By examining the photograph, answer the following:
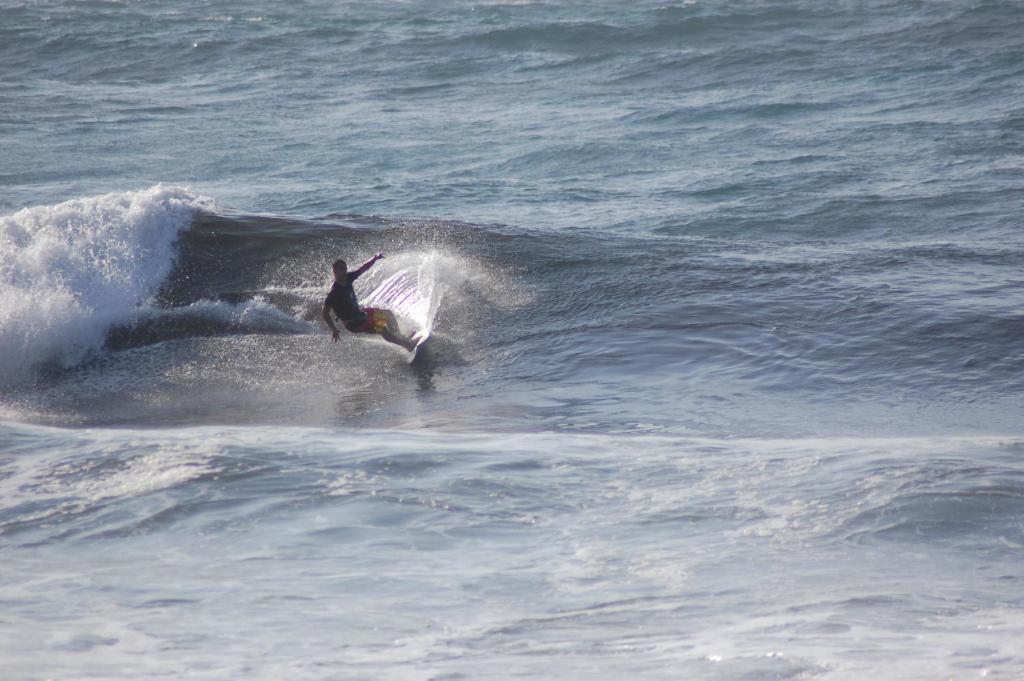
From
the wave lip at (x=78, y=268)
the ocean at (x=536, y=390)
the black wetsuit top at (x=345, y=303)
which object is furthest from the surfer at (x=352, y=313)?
the wave lip at (x=78, y=268)

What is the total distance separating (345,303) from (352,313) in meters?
0.12

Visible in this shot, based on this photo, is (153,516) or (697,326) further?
(697,326)

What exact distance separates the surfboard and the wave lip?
10.6ft

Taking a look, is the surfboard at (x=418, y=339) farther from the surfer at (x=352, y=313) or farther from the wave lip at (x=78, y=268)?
the wave lip at (x=78, y=268)

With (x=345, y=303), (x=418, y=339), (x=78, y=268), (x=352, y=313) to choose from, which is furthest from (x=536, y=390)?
(x=78, y=268)

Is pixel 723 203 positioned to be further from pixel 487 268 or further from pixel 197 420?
pixel 197 420

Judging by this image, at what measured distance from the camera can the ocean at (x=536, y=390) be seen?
558 centimetres

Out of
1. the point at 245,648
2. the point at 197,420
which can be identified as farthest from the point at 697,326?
the point at 245,648

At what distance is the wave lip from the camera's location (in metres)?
12.0

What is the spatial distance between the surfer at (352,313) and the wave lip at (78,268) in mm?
2551

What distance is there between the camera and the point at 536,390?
33.0ft

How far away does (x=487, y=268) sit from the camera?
13.3m

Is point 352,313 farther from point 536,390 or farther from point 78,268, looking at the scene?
point 78,268

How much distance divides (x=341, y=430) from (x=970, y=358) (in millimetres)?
5256
